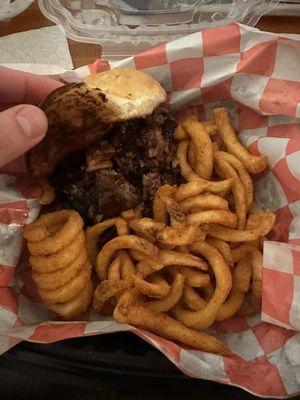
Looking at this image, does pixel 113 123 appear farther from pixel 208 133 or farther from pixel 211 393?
pixel 211 393

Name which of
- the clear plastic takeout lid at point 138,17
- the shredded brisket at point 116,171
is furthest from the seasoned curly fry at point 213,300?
the clear plastic takeout lid at point 138,17

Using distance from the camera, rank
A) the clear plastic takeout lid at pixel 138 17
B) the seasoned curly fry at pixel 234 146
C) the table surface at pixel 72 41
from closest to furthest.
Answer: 1. the seasoned curly fry at pixel 234 146
2. the clear plastic takeout lid at pixel 138 17
3. the table surface at pixel 72 41

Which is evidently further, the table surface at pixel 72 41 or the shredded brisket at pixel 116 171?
the table surface at pixel 72 41

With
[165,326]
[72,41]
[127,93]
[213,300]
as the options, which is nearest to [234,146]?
[127,93]

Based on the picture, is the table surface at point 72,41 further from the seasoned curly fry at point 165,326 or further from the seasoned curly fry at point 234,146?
the seasoned curly fry at point 165,326

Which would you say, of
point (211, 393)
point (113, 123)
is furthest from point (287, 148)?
point (211, 393)
